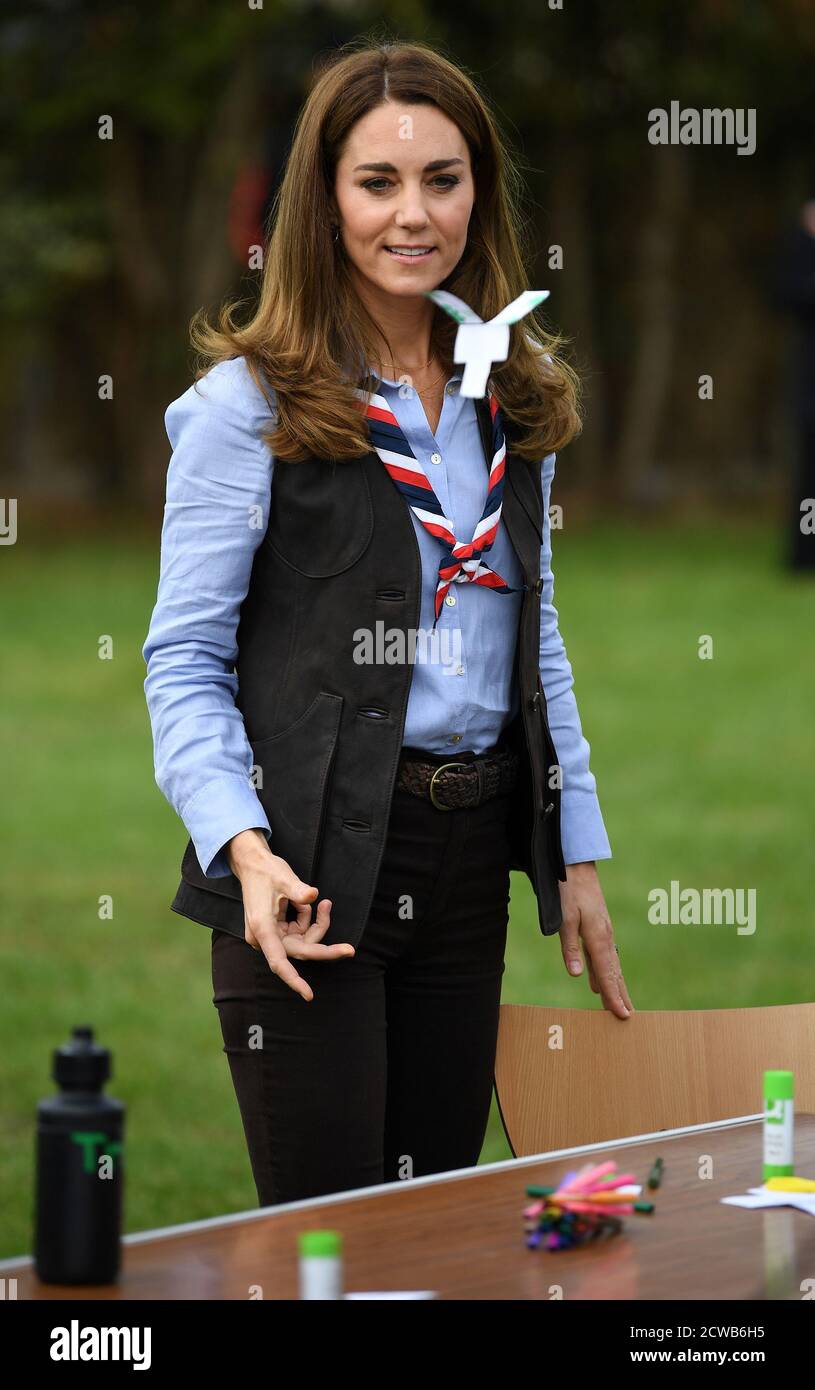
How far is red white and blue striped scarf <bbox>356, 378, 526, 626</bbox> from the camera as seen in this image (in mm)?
2627

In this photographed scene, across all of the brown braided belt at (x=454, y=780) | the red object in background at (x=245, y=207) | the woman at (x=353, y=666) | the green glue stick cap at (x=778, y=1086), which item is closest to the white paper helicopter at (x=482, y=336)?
the woman at (x=353, y=666)

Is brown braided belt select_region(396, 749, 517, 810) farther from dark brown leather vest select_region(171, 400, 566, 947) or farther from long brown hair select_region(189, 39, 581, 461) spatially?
long brown hair select_region(189, 39, 581, 461)

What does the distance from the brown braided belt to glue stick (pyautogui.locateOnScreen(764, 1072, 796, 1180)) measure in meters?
0.53

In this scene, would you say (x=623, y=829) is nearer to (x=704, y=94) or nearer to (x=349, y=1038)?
(x=349, y=1038)

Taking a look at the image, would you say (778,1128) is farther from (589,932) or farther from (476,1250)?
(589,932)

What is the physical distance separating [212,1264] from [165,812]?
296 inches

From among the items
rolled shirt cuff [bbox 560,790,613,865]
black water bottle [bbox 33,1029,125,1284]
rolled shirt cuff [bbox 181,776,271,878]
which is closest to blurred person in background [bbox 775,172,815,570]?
rolled shirt cuff [bbox 560,790,613,865]

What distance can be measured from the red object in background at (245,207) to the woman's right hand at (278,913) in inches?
508

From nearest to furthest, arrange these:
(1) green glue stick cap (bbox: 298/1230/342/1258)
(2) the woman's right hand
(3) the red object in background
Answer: (1) green glue stick cap (bbox: 298/1230/342/1258)
(2) the woman's right hand
(3) the red object in background

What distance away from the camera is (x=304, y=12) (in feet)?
56.2

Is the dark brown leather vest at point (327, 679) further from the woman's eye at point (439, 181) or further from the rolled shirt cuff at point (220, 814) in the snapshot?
the woman's eye at point (439, 181)

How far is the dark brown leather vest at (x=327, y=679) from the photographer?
2.56 m

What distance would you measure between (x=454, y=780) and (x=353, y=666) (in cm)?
20
